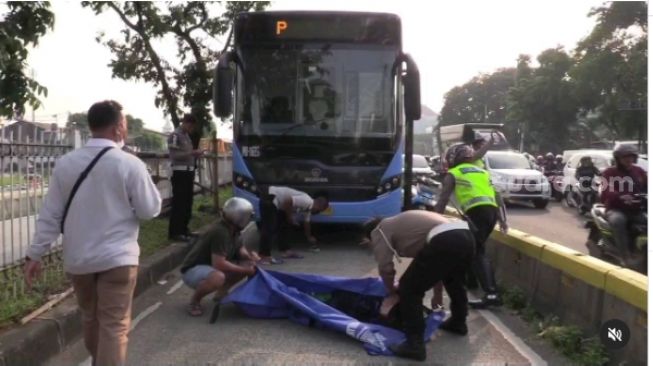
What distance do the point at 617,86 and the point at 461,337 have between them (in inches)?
912

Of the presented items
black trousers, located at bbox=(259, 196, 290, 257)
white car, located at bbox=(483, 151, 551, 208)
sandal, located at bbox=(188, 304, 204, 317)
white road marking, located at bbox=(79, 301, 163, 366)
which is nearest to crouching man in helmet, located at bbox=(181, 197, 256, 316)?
sandal, located at bbox=(188, 304, 204, 317)

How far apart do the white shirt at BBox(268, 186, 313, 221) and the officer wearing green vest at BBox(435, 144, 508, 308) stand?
2473 mm

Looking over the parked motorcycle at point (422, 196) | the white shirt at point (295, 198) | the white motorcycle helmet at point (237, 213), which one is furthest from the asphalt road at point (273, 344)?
the parked motorcycle at point (422, 196)

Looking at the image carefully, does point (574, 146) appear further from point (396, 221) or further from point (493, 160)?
point (396, 221)

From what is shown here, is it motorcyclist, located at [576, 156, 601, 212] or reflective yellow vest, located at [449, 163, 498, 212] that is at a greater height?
reflective yellow vest, located at [449, 163, 498, 212]

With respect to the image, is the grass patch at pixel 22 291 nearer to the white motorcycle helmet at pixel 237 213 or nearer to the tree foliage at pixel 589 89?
the white motorcycle helmet at pixel 237 213

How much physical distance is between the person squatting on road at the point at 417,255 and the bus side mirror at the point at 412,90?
3.86 meters

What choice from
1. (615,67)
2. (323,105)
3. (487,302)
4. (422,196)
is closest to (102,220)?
(487,302)

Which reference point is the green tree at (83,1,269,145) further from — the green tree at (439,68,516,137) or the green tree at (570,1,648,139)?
the green tree at (439,68,516,137)

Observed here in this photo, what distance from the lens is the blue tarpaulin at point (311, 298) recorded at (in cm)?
497

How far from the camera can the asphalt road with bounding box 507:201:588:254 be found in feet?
36.1

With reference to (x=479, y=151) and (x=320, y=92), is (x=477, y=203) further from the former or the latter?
(x=320, y=92)

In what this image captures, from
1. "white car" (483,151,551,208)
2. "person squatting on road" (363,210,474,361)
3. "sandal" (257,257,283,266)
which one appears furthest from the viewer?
"white car" (483,151,551,208)

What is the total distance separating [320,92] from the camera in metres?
8.45
